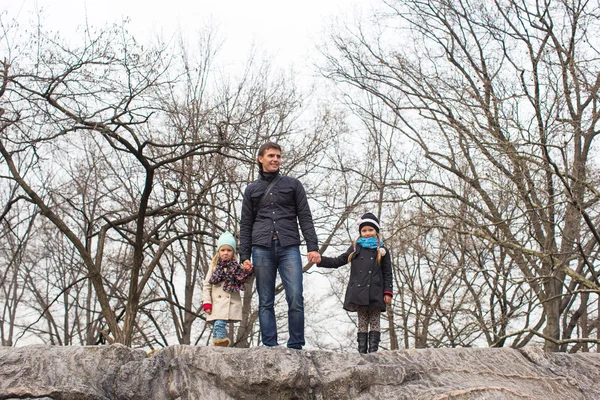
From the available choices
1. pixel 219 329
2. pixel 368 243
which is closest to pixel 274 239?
pixel 219 329

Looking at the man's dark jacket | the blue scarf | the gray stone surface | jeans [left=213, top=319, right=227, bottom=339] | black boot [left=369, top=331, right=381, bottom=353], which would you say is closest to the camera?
the gray stone surface

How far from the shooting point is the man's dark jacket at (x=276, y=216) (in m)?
5.27

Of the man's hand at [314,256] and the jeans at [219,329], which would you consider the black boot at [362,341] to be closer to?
the man's hand at [314,256]

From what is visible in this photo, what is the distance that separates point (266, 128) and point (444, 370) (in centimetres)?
1196

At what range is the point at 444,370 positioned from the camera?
503 centimetres

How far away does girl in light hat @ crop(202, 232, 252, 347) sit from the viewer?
5.47 meters

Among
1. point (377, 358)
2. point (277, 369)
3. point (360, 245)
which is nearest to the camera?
point (277, 369)

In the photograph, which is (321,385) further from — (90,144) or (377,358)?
(90,144)

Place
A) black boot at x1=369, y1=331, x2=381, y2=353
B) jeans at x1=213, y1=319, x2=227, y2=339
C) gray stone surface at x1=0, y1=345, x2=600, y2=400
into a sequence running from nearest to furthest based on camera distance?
gray stone surface at x1=0, y1=345, x2=600, y2=400, jeans at x1=213, y1=319, x2=227, y2=339, black boot at x1=369, y1=331, x2=381, y2=353

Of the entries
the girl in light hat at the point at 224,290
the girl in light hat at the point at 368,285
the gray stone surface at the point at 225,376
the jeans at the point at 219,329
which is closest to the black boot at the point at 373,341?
the girl in light hat at the point at 368,285

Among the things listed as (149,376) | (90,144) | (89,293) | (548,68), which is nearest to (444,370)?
(149,376)

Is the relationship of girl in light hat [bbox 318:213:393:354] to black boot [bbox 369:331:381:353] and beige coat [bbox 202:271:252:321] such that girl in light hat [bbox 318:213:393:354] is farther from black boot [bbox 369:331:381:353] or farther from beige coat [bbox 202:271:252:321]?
beige coat [bbox 202:271:252:321]

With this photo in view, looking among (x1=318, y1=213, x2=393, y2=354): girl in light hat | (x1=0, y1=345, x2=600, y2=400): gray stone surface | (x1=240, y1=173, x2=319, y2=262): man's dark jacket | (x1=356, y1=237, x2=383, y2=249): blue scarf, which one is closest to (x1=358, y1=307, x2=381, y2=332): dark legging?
(x1=318, y1=213, x2=393, y2=354): girl in light hat

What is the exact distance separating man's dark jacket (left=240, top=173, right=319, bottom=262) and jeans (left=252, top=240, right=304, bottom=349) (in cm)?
9
